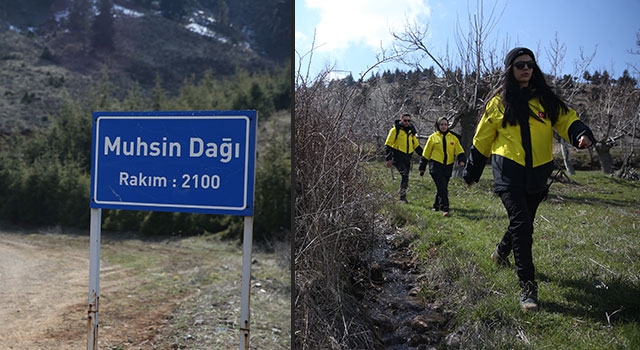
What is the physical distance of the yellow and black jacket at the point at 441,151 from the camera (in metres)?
1.84

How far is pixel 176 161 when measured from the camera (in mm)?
1890

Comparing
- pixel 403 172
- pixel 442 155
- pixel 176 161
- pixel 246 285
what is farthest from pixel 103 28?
pixel 442 155

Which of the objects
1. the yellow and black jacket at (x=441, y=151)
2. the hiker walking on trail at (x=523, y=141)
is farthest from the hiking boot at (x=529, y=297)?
the yellow and black jacket at (x=441, y=151)

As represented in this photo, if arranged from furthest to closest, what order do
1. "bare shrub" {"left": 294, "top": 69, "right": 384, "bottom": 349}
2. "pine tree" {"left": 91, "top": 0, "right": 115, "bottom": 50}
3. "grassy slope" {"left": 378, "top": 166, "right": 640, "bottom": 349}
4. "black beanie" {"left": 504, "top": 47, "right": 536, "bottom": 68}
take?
"pine tree" {"left": 91, "top": 0, "right": 115, "bottom": 50}
"bare shrub" {"left": 294, "top": 69, "right": 384, "bottom": 349}
"black beanie" {"left": 504, "top": 47, "right": 536, "bottom": 68}
"grassy slope" {"left": 378, "top": 166, "right": 640, "bottom": 349}

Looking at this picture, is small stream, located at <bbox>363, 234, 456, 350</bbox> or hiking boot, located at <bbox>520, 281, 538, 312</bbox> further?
small stream, located at <bbox>363, 234, 456, 350</bbox>

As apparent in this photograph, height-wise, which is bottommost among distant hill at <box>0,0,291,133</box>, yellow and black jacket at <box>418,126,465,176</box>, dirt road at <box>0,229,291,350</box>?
dirt road at <box>0,229,291,350</box>

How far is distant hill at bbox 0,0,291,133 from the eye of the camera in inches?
1496

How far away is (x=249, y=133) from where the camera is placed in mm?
1820

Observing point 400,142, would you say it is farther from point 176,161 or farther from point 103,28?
point 103,28

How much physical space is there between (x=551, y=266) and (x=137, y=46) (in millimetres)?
51869

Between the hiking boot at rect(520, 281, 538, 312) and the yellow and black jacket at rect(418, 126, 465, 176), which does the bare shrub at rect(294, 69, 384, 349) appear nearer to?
the yellow and black jacket at rect(418, 126, 465, 176)

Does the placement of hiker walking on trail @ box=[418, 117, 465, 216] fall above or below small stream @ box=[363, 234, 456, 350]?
above

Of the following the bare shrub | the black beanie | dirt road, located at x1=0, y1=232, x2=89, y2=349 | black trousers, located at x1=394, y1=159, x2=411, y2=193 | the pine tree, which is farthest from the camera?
the pine tree

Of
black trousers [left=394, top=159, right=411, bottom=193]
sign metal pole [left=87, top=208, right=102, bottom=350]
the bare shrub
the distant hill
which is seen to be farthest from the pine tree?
black trousers [left=394, top=159, right=411, bottom=193]
